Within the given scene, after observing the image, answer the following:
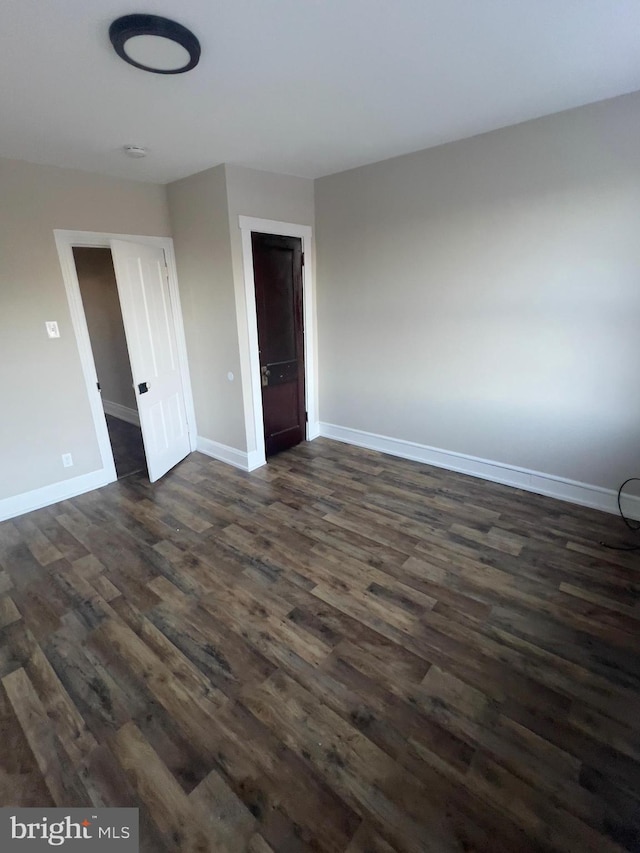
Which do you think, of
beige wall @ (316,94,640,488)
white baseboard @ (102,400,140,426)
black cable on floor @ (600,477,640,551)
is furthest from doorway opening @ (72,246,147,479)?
black cable on floor @ (600,477,640,551)

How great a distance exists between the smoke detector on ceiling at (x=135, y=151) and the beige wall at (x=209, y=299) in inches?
22.8

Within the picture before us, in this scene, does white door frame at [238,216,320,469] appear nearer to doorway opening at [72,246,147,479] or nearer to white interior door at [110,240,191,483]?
white interior door at [110,240,191,483]

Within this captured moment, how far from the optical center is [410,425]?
389cm

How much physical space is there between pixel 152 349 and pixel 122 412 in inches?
90.6

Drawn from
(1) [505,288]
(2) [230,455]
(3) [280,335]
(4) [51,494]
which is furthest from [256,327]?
(4) [51,494]

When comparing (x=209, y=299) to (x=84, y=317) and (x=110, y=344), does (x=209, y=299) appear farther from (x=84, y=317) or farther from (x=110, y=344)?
(x=110, y=344)

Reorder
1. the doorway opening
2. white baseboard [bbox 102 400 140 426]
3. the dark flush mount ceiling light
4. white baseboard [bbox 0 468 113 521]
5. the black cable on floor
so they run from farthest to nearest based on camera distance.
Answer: white baseboard [bbox 102 400 140 426]
the doorway opening
white baseboard [bbox 0 468 113 521]
the black cable on floor
the dark flush mount ceiling light

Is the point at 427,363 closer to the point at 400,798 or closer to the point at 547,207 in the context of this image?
the point at 547,207

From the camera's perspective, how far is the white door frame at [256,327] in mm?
3438

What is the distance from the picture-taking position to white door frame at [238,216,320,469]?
3.44 meters

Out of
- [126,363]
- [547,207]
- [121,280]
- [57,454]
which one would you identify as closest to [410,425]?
[547,207]

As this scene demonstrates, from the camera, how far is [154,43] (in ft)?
5.26

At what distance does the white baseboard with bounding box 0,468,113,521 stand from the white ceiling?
2491 millimetres

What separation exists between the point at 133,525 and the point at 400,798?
7.95 feet
